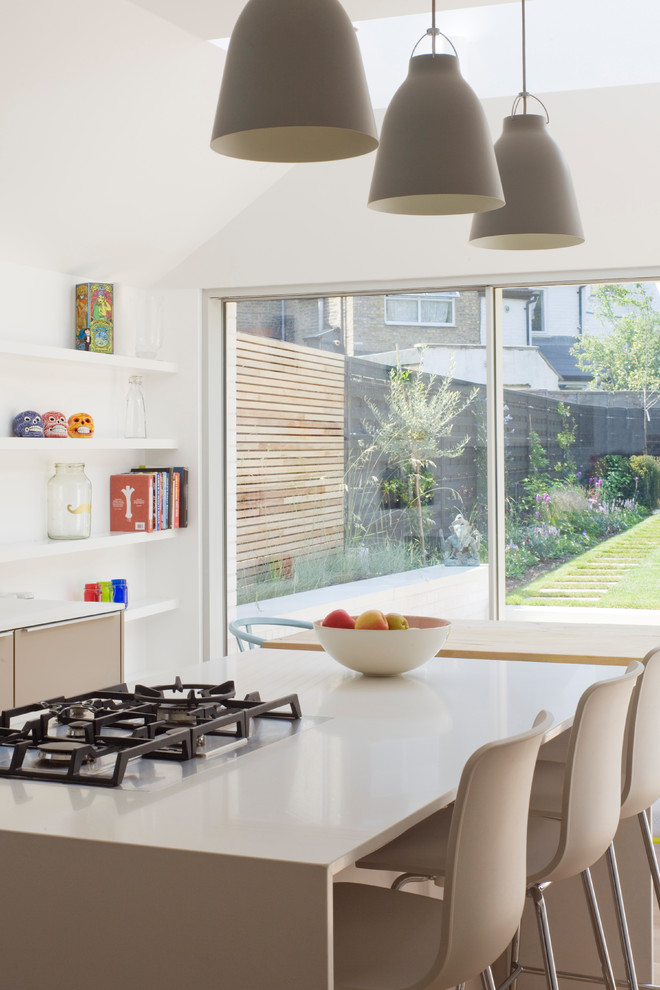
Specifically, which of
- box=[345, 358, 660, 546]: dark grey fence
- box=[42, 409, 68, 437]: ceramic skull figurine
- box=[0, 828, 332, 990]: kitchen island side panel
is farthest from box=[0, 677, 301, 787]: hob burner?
box=[345, 358, 660, 546]: dark grey fence

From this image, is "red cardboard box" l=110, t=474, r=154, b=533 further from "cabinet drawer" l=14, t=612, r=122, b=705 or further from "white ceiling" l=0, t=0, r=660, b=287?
"cabinet drawer" l=14, t=612, r=122, b=705

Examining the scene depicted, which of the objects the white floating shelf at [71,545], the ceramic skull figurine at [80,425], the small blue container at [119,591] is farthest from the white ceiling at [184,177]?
the small blue container at [119,591]

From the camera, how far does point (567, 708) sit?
86.7 inches

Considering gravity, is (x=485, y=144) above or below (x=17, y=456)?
above

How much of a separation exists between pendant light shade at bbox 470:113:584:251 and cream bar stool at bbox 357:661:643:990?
3.52ft

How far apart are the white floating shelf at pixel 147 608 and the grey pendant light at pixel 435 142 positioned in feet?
10.7

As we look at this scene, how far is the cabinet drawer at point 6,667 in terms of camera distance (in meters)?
3.54

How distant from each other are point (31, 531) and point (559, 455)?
2444mm

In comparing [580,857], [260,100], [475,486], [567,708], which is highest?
[260,100]

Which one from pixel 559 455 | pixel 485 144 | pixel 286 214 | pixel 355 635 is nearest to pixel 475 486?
pixel 559 455

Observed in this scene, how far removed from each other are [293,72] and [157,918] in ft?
4.26

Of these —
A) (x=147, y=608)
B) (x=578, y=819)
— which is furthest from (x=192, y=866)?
(x=147, y=608)

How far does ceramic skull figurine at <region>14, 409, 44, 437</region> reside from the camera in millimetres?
4496

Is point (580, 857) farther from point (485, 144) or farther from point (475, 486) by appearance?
point (475, 486)
